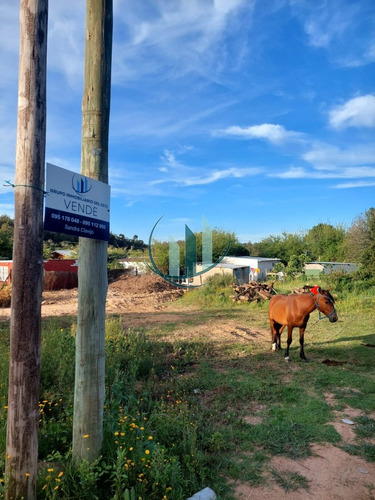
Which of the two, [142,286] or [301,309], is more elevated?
[301,309]

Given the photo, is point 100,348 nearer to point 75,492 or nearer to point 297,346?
point 75,492

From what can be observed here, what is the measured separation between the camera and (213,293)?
629 inches

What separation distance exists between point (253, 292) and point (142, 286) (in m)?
7.42

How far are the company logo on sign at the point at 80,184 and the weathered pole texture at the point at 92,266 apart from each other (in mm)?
173

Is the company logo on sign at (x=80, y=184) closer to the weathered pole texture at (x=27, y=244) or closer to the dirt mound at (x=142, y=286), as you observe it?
the weathered pole texture at (x=27, y=244)

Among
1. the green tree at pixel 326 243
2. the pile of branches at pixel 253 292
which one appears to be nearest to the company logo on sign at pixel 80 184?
the pile of branches at pixel 253 292

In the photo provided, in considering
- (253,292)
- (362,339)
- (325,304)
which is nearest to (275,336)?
(325,304)

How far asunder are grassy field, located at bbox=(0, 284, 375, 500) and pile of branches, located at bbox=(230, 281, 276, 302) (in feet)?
17.9

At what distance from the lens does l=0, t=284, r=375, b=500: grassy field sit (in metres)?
2.66

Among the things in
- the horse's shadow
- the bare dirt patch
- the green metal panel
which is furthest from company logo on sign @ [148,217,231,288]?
the bare dirt patch

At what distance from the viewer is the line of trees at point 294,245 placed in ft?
69.0

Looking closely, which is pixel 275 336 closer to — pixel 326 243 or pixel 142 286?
pixel 142 286

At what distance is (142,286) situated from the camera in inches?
803

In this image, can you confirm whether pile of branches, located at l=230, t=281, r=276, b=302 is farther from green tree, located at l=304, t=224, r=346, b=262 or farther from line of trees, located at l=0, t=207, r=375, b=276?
green tree, located at l=304, t=224, r=346, b=262
